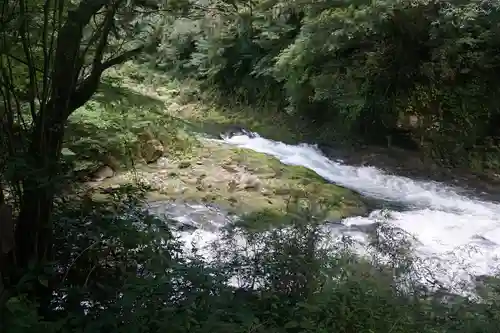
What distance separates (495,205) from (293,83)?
15.7 ft

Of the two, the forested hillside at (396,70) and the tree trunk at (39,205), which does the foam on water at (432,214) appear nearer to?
the forested hillside at (396,70)

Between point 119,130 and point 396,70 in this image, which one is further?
point 396,70

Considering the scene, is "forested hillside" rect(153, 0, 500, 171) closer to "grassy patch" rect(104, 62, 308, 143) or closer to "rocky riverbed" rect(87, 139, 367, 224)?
"grassy patch" rect(104, 62, 308, 143)

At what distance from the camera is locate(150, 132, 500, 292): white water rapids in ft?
16.1

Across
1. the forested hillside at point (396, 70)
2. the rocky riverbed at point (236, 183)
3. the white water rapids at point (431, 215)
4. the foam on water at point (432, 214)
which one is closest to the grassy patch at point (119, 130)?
the rocky riverbed at point (236, 183)

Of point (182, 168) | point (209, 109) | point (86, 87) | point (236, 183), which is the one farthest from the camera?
point (209, 109)

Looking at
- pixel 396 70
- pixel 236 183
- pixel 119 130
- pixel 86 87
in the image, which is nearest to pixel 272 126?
pixel 396 70

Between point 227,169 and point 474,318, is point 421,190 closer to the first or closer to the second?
point 227,169

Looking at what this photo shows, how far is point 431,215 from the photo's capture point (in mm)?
6547

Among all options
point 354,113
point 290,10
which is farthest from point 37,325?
point 290,10

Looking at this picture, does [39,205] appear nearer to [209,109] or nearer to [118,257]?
[118,257]

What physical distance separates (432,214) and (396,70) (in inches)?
134

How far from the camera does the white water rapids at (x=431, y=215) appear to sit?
4914 mm

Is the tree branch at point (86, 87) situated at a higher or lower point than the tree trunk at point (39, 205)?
higher
